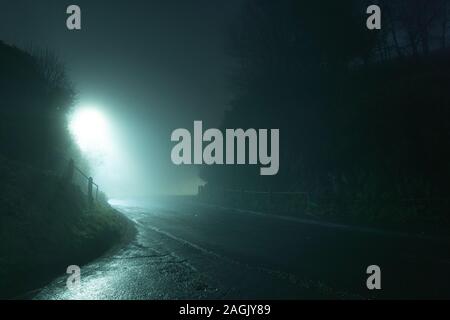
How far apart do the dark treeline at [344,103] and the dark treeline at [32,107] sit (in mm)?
14889

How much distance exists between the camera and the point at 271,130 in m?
28.4

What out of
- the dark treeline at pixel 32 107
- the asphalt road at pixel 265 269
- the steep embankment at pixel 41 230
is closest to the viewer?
the asphalt road at pixel 265 269

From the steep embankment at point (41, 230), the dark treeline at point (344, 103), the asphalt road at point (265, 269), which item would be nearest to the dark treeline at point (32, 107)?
the steep embankment at point (41, 230)

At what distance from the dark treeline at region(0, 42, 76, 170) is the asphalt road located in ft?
23.4

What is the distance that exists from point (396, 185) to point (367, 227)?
9.82ft

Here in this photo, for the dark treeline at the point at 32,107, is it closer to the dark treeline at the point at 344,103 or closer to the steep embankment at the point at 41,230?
→ the steep embankment at the point at 41,230

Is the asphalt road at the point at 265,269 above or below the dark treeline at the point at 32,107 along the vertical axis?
below

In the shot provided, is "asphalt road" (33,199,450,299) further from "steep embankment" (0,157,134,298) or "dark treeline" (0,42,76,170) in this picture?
"dark treeline" (0,42,76,170)

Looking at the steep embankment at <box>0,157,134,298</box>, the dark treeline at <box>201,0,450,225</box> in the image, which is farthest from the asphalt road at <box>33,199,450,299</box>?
the dark treeline at <box>201,0,450,225</box>

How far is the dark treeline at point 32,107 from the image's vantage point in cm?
1533

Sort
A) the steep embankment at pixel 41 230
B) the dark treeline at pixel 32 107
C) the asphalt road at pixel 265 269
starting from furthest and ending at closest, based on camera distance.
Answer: the dark treeline at pixel 32 107 < the steep embankment at pixel 41 230 < the asphalt road at pixel 265 269

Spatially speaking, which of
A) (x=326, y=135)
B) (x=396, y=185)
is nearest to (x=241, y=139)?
(x=326, y=135)

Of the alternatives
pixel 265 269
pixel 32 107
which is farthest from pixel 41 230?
pixel 32 107
